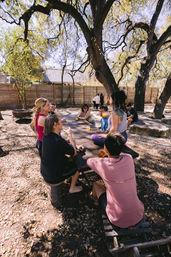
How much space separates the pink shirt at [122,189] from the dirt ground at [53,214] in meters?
0.32

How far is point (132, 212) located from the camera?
1392 mm

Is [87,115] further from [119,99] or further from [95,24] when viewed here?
[95,24]

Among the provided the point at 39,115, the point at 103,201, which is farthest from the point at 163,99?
the point at 103,201

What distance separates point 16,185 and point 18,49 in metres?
9.69

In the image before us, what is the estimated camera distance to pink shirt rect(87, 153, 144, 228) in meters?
1.35

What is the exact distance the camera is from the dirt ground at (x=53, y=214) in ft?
5.30

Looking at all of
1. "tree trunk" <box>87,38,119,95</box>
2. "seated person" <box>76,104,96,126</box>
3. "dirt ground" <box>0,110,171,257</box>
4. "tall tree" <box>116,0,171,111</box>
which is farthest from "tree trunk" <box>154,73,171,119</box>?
"seated person" <box>76,104,96,126</box>

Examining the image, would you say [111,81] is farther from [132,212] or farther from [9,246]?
[9,246]

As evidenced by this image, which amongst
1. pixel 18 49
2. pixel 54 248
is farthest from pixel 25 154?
pixel 18 49

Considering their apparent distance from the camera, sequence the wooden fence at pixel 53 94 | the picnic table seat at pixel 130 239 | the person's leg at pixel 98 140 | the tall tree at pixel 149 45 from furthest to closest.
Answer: the wooden fence at pixel 53 94 < the tall tree at pixel 149 45 < the person's leg at pixel 98 140 < the picnic table seat at pixel 130 239

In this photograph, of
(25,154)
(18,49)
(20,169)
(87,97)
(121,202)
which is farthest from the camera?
(87,97)

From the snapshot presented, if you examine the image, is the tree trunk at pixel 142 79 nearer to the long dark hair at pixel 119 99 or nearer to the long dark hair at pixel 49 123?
the long dark hair at pixel 119 99

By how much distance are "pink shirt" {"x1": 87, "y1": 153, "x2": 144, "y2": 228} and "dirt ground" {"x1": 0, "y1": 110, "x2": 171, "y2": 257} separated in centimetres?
32

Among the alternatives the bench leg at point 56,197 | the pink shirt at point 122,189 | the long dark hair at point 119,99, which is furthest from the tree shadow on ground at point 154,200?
the long dark hair at point 119,99
